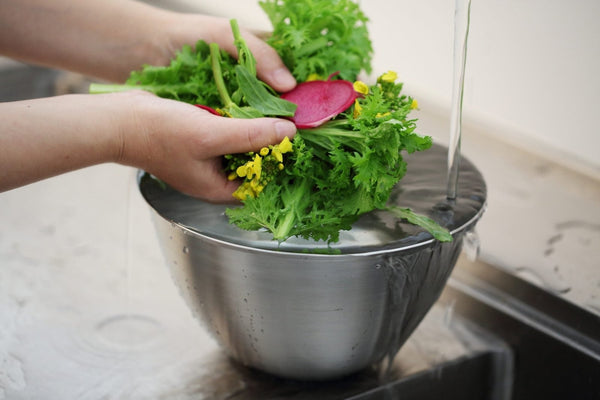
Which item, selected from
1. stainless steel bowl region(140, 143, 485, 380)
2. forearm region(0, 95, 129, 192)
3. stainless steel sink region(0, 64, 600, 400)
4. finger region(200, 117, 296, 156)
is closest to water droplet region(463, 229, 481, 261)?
stainless steel bowl region(140, 143, 485, 380)

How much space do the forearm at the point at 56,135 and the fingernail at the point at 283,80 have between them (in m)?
0.19

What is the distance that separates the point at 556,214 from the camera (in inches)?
46.1

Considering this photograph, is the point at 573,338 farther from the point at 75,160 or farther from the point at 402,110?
the point at 75,160

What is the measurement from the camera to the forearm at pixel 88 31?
1.00 m

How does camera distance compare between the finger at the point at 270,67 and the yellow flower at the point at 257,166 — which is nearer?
the yellow flower at the point at 257,166

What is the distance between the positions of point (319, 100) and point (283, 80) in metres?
0.07

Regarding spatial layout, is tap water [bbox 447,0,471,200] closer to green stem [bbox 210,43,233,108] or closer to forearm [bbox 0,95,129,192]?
green stem [bbox 210,43,233,108]

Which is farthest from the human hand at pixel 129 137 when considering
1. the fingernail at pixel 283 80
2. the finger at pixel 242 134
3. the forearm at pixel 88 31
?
the forearm at pixel 88 31

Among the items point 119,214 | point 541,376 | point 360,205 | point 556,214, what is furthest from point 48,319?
point 556,214

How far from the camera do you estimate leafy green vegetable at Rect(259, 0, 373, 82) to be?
87 cm

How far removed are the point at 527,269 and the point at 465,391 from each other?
0.73ft

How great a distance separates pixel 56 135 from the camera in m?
0.74

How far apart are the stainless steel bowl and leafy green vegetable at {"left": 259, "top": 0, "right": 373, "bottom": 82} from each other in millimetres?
186

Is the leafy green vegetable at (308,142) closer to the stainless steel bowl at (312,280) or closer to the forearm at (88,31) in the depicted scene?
the stainless steel bowl at (312,280)
